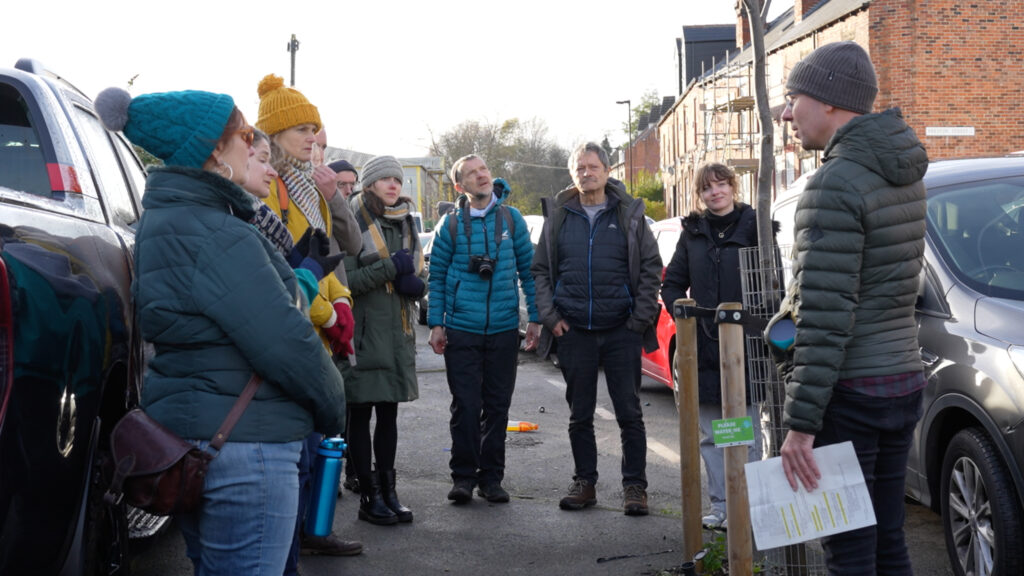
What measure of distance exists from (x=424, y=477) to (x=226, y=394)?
4646 millimetres

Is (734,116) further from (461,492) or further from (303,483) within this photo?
(303,483)

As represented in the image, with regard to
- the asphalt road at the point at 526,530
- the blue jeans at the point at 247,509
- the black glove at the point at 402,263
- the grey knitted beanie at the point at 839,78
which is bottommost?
the asphalt road at the point at 526,530

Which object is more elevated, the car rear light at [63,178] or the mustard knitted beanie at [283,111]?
the mustard knitted beanie at [283,111]

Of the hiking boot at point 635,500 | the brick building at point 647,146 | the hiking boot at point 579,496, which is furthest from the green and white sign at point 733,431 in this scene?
the brick building at point 647,146

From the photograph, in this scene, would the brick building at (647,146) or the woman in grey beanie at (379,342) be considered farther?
the brick building at (647,146)

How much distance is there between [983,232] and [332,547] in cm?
353

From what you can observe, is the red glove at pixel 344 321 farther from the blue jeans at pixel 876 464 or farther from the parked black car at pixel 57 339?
the blue jeans at pixel 876 464

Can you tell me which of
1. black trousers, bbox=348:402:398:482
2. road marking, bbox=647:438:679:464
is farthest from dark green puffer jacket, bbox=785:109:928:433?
road marking, bbox=647:438:679:464

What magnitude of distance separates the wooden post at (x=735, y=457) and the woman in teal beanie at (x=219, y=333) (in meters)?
1.86

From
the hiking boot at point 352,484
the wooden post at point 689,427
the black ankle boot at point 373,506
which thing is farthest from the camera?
the hiking boot at point 352,484

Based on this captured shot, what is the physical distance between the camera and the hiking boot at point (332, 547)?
17.5ft

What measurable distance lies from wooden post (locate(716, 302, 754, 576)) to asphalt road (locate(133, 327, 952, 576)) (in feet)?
1.37

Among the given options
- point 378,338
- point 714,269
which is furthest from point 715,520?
point 378,338

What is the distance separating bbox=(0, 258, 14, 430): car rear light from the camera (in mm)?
2482
